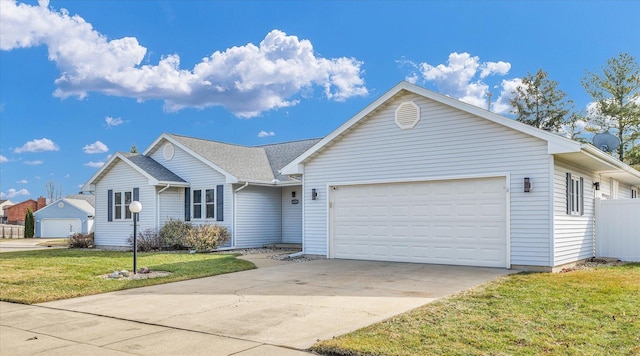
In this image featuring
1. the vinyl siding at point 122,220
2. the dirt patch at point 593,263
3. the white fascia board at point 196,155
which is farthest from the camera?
the vinyl siding at point 122,220

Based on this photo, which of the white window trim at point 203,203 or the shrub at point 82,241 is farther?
the shrub at point 82,241

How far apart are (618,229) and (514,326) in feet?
34.2

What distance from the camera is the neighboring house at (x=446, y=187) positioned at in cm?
1145

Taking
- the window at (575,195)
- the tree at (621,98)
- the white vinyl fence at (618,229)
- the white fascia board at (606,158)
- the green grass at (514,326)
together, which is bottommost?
the green grass at (514,326)

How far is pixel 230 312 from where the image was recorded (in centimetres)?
746

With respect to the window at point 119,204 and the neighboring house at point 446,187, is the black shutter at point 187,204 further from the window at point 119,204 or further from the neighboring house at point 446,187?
the neighboring house at point 446,187

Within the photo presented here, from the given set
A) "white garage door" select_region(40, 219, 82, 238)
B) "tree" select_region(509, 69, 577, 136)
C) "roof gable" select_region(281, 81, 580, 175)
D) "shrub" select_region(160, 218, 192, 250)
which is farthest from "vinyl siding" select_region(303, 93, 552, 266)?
"white garage door" select_region(40, 219, 82, 238)

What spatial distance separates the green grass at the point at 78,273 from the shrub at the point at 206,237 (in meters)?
2.11

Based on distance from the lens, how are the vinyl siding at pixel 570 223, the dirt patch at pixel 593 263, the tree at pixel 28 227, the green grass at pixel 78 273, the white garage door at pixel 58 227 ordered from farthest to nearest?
the white garage door at pixel 58 227
the tree at pixel 28 227
the dirt patch at pixel 593 263
the vinyl siding at pixel 570 223
the green grass at pixel 78 273

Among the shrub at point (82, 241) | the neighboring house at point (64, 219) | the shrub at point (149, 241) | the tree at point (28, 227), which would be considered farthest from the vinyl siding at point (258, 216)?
the tree at point (28, 227)

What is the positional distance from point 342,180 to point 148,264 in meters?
5.91

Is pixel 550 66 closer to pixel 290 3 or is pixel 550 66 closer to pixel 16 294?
pixel 290 3

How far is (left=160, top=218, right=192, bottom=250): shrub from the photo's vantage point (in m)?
19.1

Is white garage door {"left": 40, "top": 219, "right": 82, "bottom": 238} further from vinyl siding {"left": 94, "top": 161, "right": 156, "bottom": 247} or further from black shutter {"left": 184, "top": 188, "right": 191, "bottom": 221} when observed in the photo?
black shutter {"left": 184, "top": 188, "right": 191, "bottom": 221}
